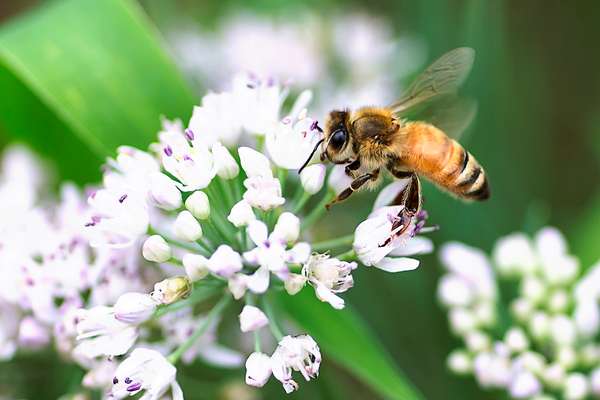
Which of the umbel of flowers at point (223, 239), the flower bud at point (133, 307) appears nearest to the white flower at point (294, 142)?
the umbel of flowers at point (223, 239)

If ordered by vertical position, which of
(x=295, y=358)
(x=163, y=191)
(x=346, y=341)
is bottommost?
(x=346, y=341)

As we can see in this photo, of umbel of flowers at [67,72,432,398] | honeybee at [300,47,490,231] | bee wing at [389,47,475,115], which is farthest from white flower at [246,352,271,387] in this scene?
bee wing at [389,47,475,115]

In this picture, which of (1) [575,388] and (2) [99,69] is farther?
(2) [99,69]

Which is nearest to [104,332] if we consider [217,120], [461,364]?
[217,120]

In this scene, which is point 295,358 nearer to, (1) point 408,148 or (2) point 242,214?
(2) point 242,214

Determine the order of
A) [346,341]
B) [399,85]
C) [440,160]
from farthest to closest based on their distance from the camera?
[399,85]
[346,341]
[440,160]

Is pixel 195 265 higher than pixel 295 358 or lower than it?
higher

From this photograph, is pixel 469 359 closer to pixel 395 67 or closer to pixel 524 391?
pixel 524 391

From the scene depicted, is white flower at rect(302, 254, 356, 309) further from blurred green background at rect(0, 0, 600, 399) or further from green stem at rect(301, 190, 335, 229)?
blurred green background at rect(0, 0, 600, 399)
